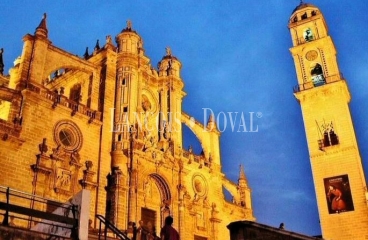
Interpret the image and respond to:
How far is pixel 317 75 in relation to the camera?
36969 mm

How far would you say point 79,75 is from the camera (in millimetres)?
27641

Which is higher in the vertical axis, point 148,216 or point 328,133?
point 328,133

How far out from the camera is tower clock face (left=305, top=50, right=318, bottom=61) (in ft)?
124

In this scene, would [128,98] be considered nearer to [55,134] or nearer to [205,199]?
[55,134]

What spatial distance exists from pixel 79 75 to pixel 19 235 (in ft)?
66.1

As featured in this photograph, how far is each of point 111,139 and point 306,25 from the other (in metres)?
26.1

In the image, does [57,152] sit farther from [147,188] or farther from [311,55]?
[311,55]

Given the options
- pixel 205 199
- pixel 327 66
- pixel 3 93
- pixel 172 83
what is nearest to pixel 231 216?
pixel 205 199

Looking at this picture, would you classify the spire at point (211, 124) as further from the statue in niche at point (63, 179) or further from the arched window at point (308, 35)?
the statue in niche at point (63, 179)

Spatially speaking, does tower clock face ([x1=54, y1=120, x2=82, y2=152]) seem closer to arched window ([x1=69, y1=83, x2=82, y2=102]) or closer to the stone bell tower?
arched window ([x1=69, y1=83, x2=82, y2=102])

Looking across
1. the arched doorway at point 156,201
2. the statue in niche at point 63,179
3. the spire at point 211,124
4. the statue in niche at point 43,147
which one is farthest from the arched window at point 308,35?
the statue in niche at point 43,147

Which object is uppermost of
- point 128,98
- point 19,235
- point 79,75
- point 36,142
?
point 79,75

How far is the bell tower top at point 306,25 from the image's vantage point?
38.9m

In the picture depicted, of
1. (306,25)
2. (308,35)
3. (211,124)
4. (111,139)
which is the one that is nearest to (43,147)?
(111,139)
